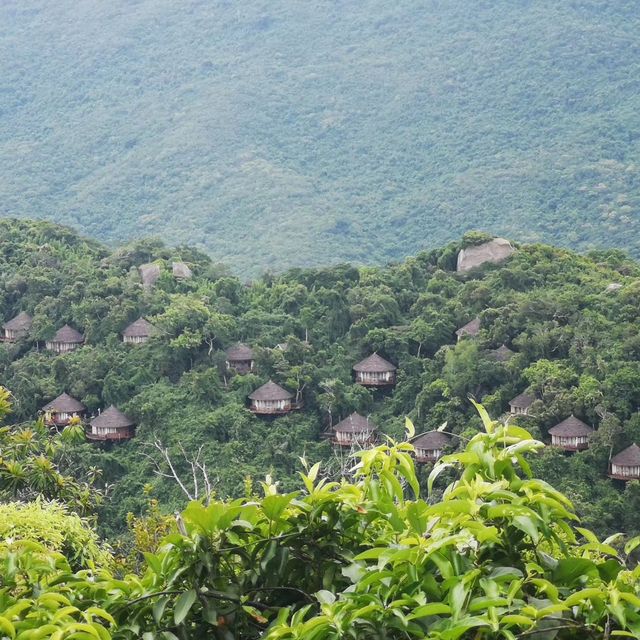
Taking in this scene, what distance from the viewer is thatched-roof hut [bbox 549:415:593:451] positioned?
52.7 feet

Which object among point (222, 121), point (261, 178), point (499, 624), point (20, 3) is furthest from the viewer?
point (20, 3)

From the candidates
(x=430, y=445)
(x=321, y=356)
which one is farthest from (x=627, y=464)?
(x=321, y=356)

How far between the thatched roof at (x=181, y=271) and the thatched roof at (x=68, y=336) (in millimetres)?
2617

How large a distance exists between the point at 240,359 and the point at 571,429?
6.33 metres

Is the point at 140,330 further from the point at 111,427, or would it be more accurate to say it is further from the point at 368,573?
the point at 368,573

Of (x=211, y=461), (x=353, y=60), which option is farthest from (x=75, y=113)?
(x=211, y=461)

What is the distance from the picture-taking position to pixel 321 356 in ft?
66.5

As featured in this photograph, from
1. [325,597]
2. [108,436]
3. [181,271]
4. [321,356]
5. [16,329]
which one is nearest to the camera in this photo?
[325,597]

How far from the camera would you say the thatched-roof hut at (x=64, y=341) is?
21.4m

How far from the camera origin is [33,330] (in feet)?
71.3

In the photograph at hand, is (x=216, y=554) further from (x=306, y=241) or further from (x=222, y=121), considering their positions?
(x=222, y=121)

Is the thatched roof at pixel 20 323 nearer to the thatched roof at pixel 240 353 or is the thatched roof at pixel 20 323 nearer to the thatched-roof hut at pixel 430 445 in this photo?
the thatched roof at pixel 240 353

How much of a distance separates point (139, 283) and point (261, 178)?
27.0 metres

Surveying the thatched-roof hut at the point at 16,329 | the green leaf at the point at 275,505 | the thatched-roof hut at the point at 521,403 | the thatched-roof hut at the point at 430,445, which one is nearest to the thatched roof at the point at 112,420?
the thatched-roof hut at the point at 16,329
